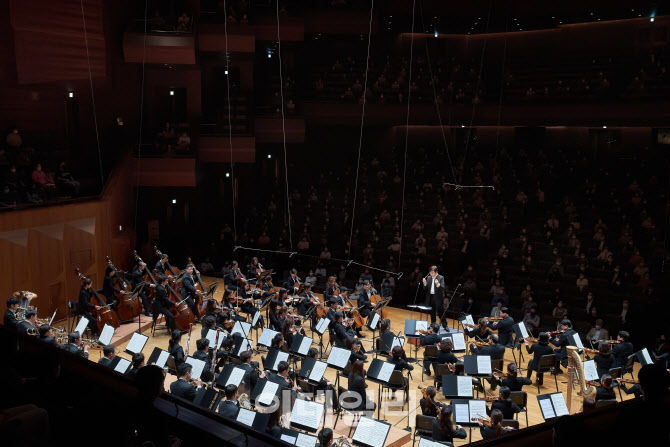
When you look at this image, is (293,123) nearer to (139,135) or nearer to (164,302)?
(139,135)

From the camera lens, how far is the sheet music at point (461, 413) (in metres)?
7.48

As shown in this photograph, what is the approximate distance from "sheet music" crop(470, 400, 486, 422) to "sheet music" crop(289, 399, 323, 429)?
184 cm

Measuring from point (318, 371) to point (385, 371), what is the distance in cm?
90

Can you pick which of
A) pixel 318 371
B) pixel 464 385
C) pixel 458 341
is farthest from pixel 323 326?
pixel 464 385

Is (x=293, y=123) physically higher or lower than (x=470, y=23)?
lower

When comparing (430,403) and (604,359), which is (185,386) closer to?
(430,403)

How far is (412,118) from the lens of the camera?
21.8m

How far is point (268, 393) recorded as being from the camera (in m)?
7.66

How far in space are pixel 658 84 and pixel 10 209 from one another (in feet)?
57.7

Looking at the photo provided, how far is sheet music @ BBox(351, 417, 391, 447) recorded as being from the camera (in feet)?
20.5

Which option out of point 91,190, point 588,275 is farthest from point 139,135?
point 588,275

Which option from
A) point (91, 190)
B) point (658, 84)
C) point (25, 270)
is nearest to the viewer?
point (25, 270)

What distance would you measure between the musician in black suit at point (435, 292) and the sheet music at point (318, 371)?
5357 millimetres

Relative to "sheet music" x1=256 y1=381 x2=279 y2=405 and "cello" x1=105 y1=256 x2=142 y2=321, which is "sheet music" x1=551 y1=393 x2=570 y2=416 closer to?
"sheet music" x1=256 y1=381 x2=279 y2=405
